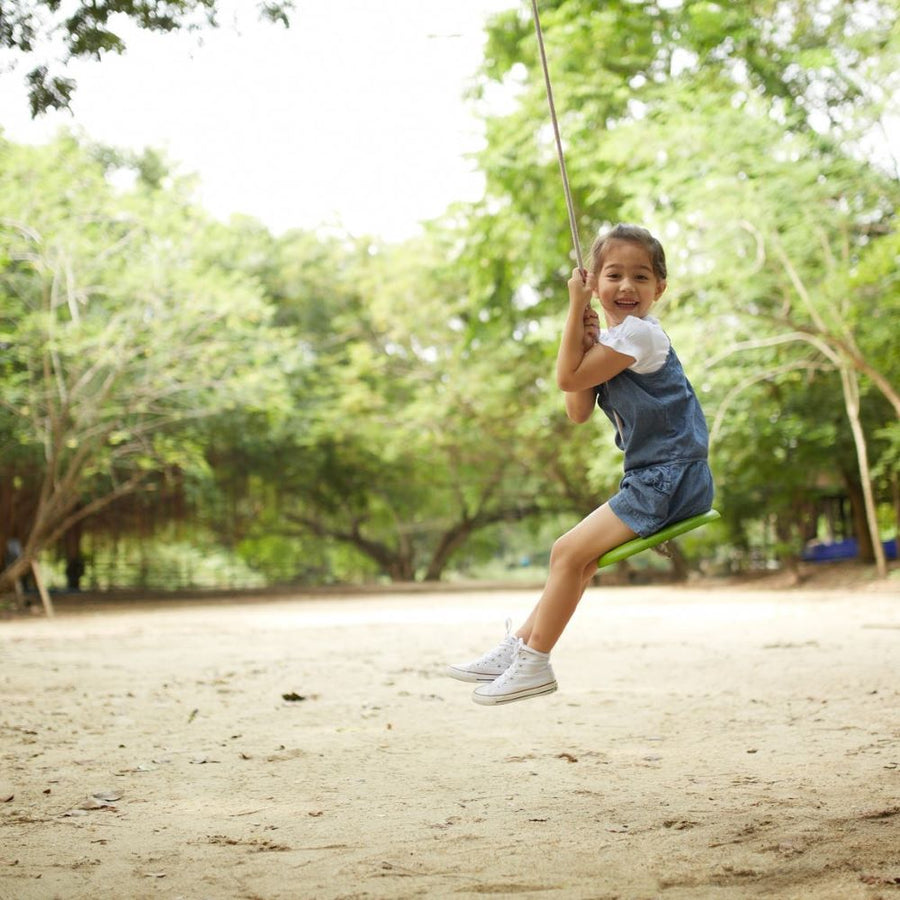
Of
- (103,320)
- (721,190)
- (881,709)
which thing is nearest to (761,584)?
(721,190)

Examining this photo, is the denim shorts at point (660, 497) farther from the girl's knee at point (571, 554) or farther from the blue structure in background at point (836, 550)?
the blue structure in background at point (836, 550)

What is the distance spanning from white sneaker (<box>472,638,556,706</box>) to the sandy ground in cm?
37

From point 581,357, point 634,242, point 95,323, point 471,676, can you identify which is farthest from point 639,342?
point 95,323

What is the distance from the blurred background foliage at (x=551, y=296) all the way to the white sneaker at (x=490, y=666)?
597 centimetres

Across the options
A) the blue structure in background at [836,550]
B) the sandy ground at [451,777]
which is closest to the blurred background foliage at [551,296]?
the blue structure in background at [836,550]

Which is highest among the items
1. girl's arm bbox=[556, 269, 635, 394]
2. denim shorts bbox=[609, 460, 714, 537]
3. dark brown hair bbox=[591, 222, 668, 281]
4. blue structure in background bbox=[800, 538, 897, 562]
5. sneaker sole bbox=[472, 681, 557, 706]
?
dark brown hair bbox=[591, 222, 668, 281]

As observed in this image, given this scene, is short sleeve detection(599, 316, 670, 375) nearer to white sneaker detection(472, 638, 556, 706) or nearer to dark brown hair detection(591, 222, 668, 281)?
dark brown hair detection(591, 222, 668, 281)

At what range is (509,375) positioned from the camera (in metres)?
22.9

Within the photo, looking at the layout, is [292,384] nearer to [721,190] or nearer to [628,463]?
[721,190]

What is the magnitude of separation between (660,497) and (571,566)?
34cm

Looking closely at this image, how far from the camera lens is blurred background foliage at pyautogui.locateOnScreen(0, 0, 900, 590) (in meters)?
14.1

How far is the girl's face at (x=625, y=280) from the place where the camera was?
3396 mm

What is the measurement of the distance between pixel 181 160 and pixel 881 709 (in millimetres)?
22483

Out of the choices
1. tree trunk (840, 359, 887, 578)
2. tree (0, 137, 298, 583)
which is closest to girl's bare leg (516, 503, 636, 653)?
tree (0, 137, 298, 583)
